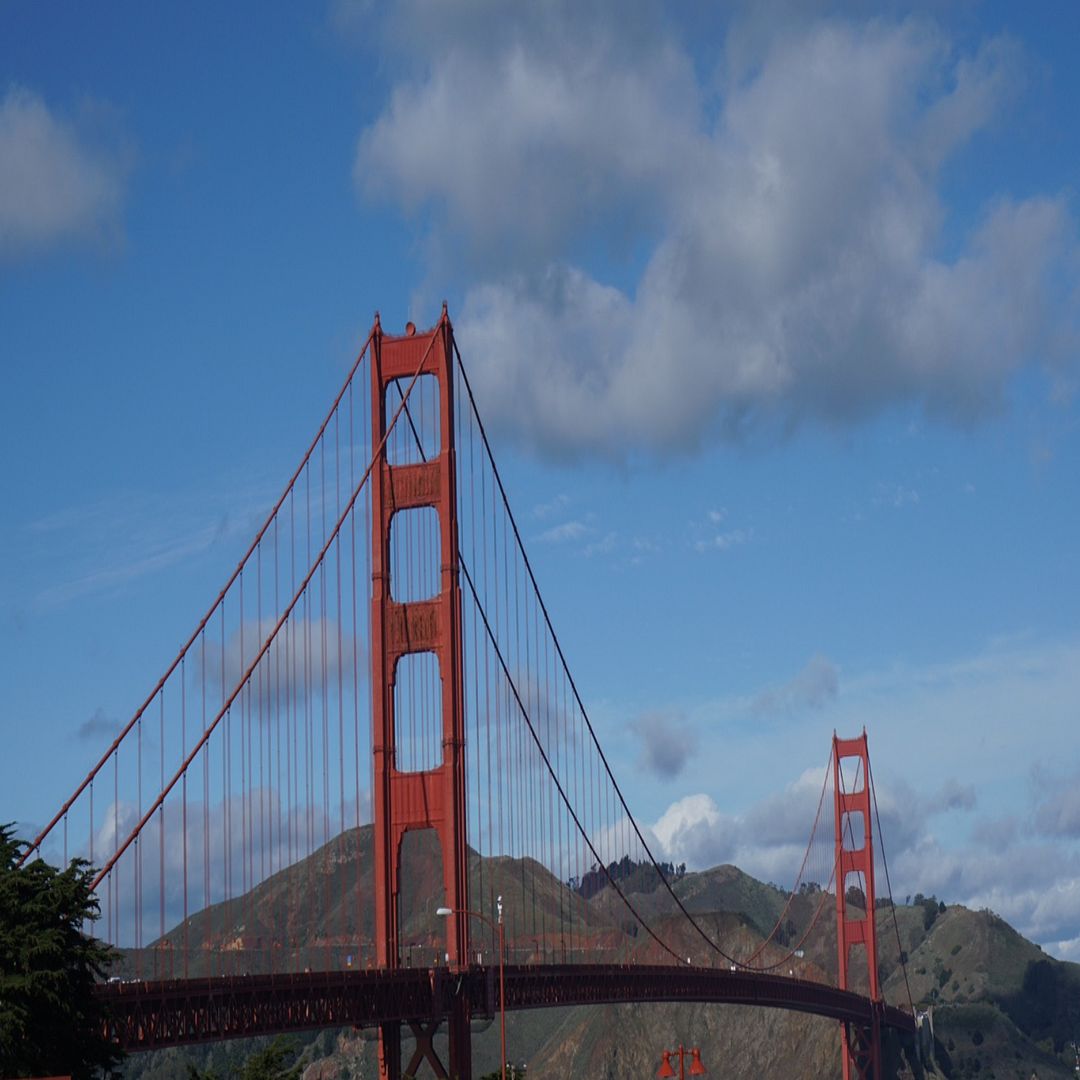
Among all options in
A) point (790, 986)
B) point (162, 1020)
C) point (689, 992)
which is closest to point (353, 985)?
point (162, 1020)

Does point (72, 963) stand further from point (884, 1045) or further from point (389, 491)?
point (884, 1045)

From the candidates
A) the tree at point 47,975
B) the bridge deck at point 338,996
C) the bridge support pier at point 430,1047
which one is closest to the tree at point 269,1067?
the bridge deck at point 338,996

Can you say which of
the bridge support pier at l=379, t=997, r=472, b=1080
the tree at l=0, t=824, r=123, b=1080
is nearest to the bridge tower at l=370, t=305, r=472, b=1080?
the bridge support pier at l=379, t=997, r=472, b=1080

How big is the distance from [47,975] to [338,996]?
873 inches

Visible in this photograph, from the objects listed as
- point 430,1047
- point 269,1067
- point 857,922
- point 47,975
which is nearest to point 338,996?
point 269,1067

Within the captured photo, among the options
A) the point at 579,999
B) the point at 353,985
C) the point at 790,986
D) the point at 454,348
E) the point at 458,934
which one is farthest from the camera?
the point at 790,986

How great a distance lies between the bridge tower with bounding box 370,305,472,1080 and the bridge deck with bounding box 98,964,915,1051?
3.62ft

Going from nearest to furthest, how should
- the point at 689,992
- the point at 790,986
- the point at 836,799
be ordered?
the point at 689,992
the point at 790,986
the point at 836,799

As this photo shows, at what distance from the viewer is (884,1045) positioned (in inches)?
7185

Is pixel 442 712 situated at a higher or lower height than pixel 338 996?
higher

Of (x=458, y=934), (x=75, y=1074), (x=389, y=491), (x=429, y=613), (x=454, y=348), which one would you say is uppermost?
(x=454, y=348)

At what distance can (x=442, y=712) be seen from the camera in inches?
3088

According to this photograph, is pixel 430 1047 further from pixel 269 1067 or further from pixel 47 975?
pixel 47 975

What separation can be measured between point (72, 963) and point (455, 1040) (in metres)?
29.4
